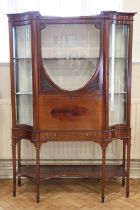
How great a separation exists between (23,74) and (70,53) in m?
0.47

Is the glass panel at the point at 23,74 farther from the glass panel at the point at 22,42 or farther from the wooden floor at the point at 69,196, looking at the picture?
the wooden floor at the point at 69,196

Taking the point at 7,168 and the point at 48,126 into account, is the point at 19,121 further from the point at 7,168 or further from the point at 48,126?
the point at 7,168

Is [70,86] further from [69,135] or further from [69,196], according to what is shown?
[69,196]

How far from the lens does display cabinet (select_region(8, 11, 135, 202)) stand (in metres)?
2.45

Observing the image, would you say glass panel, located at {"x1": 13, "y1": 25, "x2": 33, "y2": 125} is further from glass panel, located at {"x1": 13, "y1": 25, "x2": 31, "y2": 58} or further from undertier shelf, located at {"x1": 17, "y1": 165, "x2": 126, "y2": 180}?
undertier shelf, located at {"x1": 17, "y1": 165, "x2": 126, "y2": 180}

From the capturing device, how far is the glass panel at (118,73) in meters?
2.54

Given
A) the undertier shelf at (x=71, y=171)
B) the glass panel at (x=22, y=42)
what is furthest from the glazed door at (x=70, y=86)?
the undertier shelf at (x=71, y=171)

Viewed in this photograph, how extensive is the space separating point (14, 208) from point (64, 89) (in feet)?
3.65

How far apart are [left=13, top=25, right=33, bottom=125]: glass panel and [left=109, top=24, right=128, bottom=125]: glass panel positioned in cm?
73

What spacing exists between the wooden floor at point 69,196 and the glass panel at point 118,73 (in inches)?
27.8

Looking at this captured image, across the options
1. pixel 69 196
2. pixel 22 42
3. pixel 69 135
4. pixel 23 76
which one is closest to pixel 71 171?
pixel 69 196

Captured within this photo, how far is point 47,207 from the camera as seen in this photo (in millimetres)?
2494

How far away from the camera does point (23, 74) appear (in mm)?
2635

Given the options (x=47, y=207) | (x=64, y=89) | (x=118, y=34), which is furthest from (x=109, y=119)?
(x=47, y=207)
